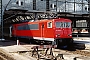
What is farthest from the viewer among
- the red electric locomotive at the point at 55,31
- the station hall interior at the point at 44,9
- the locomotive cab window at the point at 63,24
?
the station hall interior at the point at 44,9

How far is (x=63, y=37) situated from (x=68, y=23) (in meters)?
1.71

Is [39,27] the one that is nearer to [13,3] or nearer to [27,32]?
[27,32]

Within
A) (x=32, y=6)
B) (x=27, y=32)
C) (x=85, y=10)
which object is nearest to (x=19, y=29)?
(x=27, y=32)

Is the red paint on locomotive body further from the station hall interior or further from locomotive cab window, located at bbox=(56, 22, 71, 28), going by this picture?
the station hall interior

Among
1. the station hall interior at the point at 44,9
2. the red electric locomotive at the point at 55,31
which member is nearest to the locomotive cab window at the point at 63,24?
the red electric locomotive at the point at 55,31

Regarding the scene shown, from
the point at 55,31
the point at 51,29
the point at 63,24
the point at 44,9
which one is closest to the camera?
the point at 55,31

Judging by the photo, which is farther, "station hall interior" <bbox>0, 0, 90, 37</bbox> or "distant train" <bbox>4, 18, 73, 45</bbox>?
"station hall interior" <bbox>0, 0, 90, 37</bbox>

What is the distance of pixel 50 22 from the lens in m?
21.5

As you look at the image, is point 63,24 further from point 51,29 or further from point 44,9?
point 44,9

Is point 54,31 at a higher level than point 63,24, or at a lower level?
lower

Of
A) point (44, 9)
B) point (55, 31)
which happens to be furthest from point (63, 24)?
point (44, 9)

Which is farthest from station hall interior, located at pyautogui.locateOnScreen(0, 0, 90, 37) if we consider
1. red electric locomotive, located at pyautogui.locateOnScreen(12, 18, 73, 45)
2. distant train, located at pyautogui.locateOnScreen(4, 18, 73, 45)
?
red electric locomotive, located at pyautogui.locateOnScreen(12, 18, 73, 45)

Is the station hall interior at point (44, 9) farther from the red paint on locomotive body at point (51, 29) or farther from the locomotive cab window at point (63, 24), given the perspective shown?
the locomotive cab window at point (63, 24)

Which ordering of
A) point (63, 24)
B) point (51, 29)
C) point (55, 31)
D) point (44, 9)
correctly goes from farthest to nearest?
point (44, 9), point (63, 24), point (51, 29), point (55, 31)
